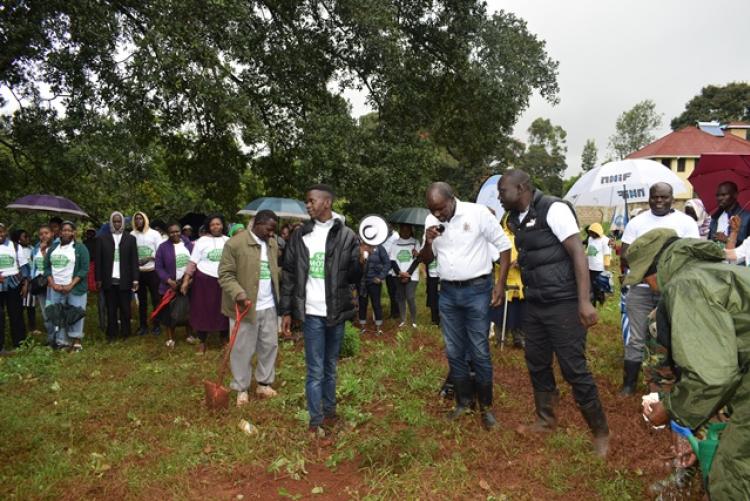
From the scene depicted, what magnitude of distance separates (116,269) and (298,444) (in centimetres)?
605

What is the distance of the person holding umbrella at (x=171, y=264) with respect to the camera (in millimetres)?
8641

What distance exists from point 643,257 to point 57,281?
333 inches

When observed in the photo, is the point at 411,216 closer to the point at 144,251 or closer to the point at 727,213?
the point at 144,251

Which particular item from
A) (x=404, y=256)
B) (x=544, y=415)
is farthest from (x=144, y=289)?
(x=544, y=415)

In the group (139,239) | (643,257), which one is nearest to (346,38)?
(139,239)

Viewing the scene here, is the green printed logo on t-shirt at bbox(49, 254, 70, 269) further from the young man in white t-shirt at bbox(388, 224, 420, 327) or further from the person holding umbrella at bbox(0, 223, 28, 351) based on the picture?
the young man in white t-shirt at bbox(388, 224, 420, 327)

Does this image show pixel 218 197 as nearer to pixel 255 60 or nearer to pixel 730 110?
pixel 255 60

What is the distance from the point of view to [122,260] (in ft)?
29.3

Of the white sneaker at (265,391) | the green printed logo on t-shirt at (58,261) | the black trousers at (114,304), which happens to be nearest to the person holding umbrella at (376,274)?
the white sneaker at (265,391)

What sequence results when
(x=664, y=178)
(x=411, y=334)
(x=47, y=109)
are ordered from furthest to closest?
1. (x=47, y=109)
2. (x=411, y=334)
3. (x=664, y=178)

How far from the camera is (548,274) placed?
406 centimetres

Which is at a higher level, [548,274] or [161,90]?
[161,90]

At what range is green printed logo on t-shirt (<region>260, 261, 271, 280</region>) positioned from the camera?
225 inches

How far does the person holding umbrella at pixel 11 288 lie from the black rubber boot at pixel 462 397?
7.26 metres
